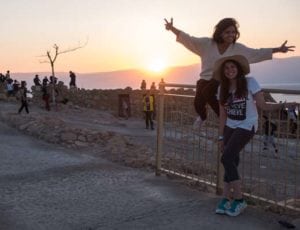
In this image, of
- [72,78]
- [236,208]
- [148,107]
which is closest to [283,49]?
[236,208]

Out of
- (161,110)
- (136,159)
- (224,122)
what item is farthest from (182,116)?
(136,159)

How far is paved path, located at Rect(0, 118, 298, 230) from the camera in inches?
221

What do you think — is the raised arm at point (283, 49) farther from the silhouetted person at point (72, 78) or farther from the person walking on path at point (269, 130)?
the silhouetted person at point (72, 78)

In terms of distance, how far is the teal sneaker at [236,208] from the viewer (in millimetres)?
5723

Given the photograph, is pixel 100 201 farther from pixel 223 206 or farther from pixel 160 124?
pixel 160 124

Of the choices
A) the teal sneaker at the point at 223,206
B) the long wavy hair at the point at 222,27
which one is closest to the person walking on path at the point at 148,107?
the long wavy hair at the point at 222,27

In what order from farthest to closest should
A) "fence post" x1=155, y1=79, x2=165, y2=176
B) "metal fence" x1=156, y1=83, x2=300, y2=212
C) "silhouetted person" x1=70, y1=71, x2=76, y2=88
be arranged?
"silhouetted person" x1=70, y1=71, x2=76, y2=88 < "fence post" x1=155, y1=79, x2=165, y2=176 < "metal fence" x1=156, y1=83, x2=300, y2=212

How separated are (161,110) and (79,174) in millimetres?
1686

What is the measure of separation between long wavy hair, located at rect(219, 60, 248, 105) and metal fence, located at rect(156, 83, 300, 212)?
0.42 m

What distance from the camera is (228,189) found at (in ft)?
19.3

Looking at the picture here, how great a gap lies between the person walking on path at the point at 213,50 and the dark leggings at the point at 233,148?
2.17 feet

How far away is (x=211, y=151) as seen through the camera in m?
7.62

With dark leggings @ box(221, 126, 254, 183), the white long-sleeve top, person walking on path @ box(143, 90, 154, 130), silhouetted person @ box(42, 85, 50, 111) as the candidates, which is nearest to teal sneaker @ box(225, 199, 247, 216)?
dark leggings @ box(221, 126, 254, 183)

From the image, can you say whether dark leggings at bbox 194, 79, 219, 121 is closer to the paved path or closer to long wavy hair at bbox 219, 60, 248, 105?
long wavy hair at bbox 219, 60, 248, 105
